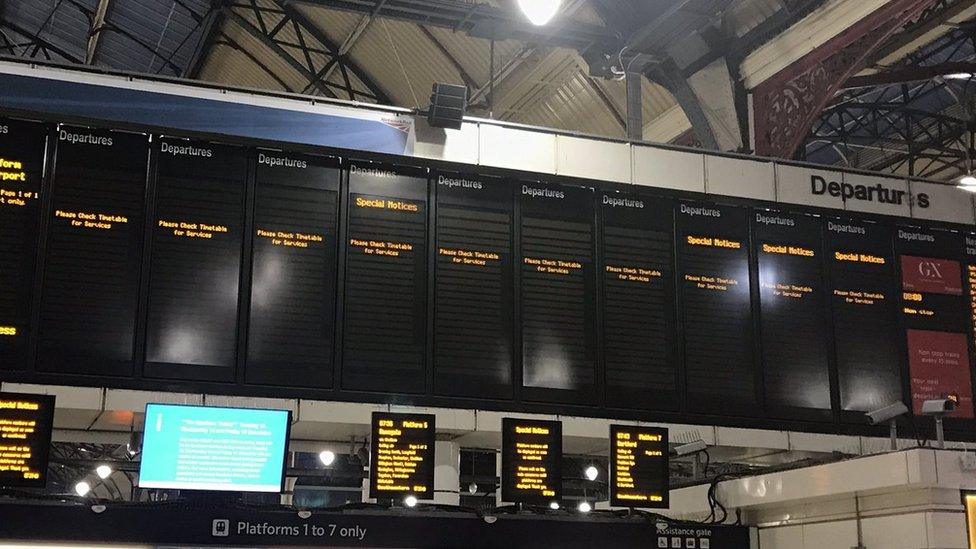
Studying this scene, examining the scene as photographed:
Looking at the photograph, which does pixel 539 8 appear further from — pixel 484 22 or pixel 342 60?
pixel 342 60

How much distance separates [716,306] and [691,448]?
132 centimetres

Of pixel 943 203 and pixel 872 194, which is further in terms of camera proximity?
pixel 943 203

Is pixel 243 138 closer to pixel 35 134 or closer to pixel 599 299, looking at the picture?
pixel 35 134

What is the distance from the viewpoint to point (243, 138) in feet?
27.7

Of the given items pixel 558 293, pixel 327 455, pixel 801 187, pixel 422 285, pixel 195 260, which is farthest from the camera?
pixel 327 455

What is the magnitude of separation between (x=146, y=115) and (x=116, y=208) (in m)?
0.78

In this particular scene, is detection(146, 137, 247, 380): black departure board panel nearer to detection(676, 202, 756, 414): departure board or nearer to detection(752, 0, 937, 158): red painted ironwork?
detection(676, 202, 756, 414): departure board

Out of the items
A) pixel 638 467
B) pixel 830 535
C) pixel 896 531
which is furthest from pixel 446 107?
pixel 896 531

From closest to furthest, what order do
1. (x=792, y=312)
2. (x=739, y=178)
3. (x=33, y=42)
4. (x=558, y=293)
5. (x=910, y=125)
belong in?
(x=558, y=293) < (x=792, y=312) < (x=739, y=178) < (x=910, y=125) < (x=33, y=42)

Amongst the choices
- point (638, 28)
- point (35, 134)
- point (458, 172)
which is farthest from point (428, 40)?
point (35, 134)

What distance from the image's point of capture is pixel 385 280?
8.51 metres

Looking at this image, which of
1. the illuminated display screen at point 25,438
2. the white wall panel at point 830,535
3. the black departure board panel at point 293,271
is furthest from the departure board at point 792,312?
the illuminated display screen at point 25,438

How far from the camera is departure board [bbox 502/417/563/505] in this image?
784 cm

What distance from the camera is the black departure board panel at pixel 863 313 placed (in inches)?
373
